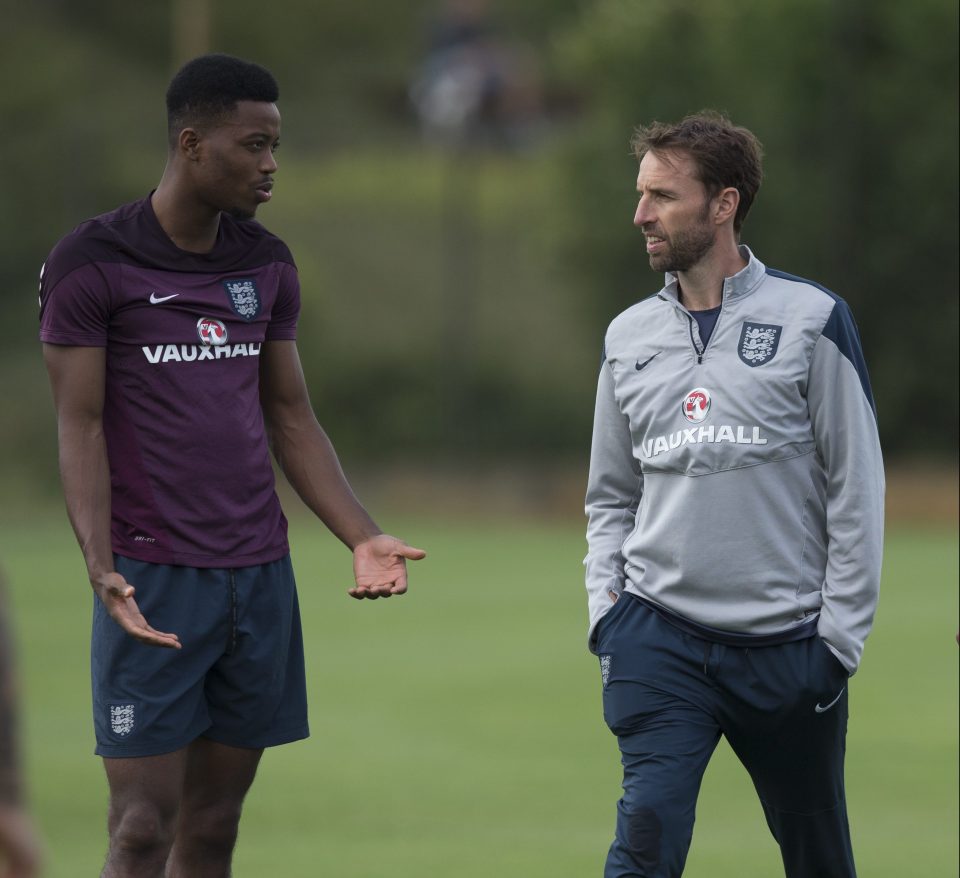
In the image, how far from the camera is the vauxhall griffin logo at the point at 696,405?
4957 millimetres

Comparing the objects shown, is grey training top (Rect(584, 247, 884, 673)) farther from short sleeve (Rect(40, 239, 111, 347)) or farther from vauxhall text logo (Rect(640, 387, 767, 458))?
short sleeve (Rect(40, 239, 111, 347))

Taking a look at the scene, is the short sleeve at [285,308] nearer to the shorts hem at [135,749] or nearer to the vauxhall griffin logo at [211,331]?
the vauxhall griffin logo at [211,331]

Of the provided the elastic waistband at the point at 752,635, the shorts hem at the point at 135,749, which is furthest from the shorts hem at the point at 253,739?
the elastic waistband at the point at 752,635

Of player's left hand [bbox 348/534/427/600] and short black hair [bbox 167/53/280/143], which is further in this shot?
player's left hand [bbox 348/534/427/600]

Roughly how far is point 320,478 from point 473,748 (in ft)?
16.0

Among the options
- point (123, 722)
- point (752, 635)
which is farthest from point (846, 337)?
point (123, 722)

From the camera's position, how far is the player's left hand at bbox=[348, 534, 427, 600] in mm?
5238

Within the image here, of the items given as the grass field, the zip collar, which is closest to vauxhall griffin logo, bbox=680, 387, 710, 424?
the zip collar

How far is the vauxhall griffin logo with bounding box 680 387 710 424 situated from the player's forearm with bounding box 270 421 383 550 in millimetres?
992

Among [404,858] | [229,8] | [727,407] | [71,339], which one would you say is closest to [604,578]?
[727,407]

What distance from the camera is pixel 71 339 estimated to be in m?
4.90

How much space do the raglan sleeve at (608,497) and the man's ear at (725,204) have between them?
50cm

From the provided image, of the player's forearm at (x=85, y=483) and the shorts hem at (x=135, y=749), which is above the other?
the player's forearm at (x=85, y=483)

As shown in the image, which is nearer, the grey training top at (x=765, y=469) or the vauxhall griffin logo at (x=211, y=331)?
the grey training top at (x=765, y=469)
